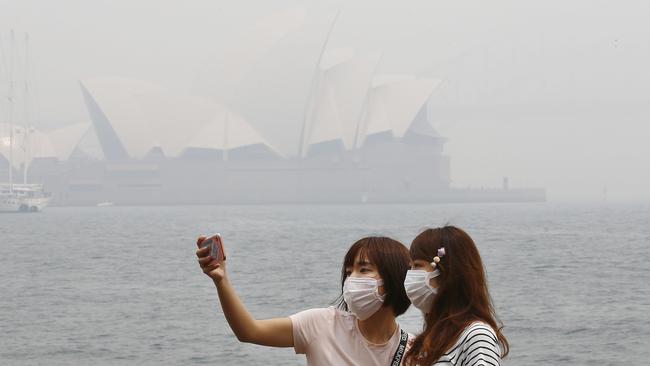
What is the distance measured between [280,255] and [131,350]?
1627 centimetres

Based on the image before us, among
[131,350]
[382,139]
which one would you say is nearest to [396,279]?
[131,350]

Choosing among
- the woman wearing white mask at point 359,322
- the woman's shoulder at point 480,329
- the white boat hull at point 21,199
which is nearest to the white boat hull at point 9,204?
the white boat hull at point 21,199

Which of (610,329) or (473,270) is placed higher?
(473,270)

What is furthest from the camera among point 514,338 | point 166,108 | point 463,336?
point 166,108

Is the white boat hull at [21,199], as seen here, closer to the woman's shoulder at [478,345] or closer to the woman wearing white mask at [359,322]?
the woman wearing white mask at [359,322]

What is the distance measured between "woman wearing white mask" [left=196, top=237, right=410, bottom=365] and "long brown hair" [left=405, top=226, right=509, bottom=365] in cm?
17

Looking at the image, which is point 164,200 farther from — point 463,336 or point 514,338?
point 463,336

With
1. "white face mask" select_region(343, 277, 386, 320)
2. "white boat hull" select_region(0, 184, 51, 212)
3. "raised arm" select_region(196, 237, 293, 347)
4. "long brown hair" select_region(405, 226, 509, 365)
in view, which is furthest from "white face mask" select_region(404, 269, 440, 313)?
"white boat hull" select_region(0, 184, 51, 212)

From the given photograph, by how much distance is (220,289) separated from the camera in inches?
69.9

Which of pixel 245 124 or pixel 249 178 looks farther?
pixel 249 178

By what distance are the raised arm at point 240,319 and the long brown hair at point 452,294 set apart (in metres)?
0.27

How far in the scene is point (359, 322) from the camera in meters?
1.97

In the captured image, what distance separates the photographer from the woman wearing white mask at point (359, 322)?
189 cm

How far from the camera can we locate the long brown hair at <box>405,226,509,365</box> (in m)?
1.68
